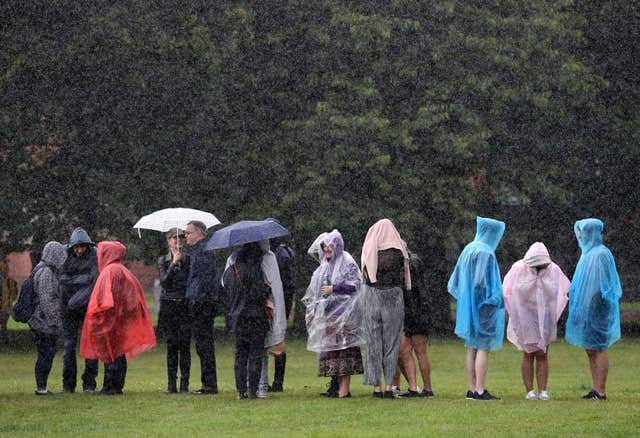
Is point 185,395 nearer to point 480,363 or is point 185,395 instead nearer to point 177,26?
point 480,363

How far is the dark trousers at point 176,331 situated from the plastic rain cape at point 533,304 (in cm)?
372

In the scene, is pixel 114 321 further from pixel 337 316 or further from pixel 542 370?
pixel 542 370

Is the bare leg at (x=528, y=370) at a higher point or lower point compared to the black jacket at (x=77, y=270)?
lower

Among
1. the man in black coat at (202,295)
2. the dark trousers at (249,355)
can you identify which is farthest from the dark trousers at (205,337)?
the dark trousers at (249,355)

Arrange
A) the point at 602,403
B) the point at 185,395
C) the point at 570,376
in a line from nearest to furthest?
the point at 602,403 < the point at 185,395 < the point at 570,376

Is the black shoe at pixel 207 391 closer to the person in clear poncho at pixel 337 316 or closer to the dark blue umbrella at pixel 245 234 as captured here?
the person in clear poncho at pixel 337 316

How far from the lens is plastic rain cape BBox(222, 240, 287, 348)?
15078mm

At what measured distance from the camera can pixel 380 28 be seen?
3152cm

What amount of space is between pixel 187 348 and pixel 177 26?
16.8m

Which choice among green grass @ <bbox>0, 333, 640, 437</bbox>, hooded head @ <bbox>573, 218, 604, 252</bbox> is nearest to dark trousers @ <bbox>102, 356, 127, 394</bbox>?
green grass @ <bbox>0, 333, 640, 437</bbox>

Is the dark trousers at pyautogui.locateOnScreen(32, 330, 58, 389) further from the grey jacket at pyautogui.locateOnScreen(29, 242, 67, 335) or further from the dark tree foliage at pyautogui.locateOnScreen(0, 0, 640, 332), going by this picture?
the dark tree foliage at pyautogui.locateOnScreen(0, 0, 640, 332)

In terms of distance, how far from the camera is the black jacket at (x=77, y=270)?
1598 centimetres

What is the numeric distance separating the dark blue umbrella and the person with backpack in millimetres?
2359

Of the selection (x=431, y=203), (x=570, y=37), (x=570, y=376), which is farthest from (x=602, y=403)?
(x=570, y=37)
